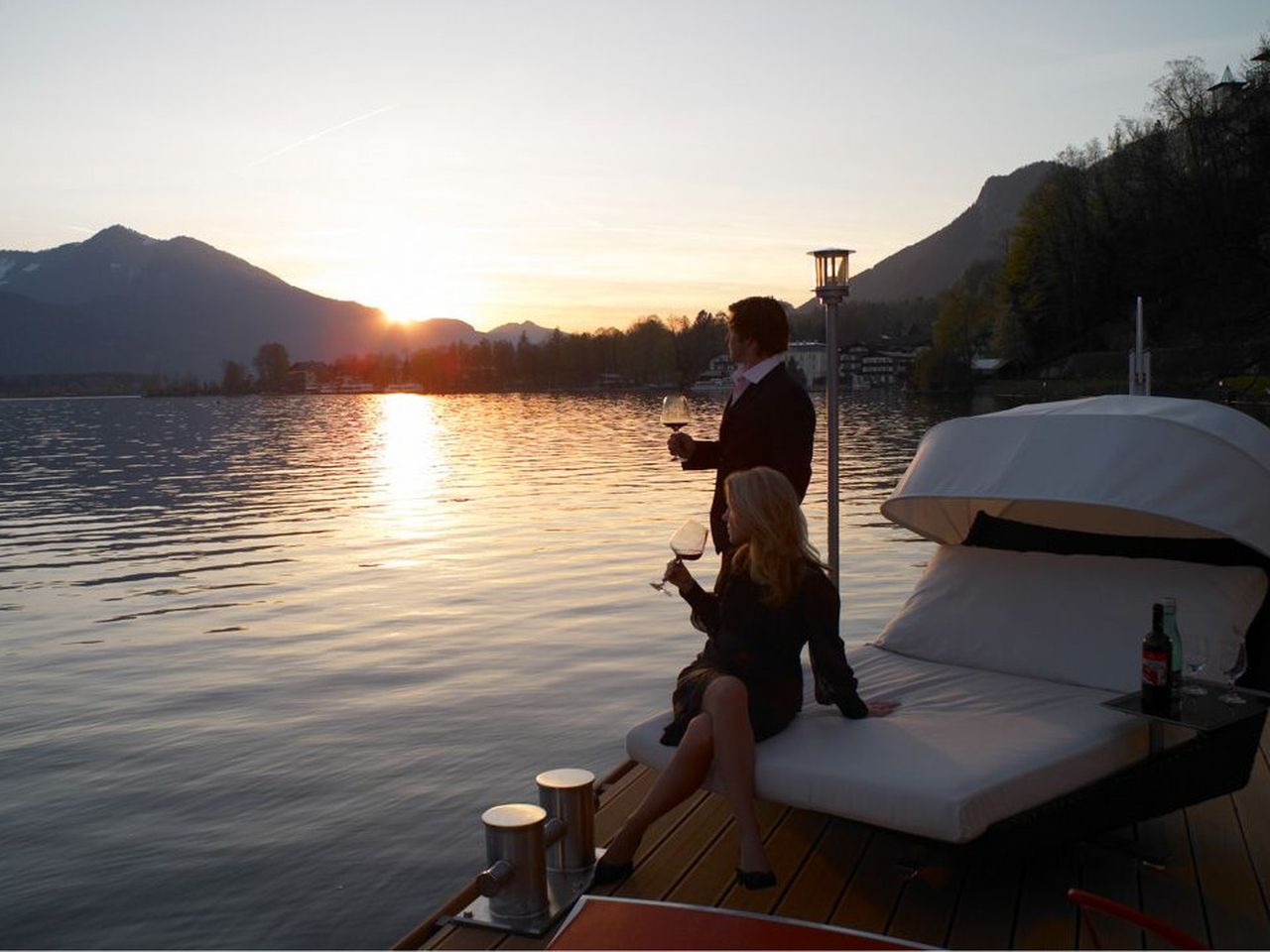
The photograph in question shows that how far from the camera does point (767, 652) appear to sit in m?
4.76

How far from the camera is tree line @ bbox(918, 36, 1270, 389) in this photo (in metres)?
53.3

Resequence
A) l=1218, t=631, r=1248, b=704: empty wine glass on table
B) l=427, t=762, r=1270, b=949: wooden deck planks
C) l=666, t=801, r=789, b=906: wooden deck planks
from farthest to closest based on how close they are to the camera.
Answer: l=1218, t=631, r=1248, b=704: empty wine glass on table → l=666, t=801, r=789, b=906: wooden deck planks → l=427, t=762, r=1270, b=949: wooden deck planks

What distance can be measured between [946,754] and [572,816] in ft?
4.99

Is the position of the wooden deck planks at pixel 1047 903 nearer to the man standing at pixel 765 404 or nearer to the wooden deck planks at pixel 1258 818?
the wooden deck planks at pixel 1258 818

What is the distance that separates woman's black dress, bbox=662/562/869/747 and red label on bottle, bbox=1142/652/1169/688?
46.2 inches

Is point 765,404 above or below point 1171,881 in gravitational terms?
above

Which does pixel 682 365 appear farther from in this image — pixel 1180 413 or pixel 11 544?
pixel 1180 413

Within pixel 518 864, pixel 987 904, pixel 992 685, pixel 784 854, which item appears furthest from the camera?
pixel 992 685

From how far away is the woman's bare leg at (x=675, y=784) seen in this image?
453cm

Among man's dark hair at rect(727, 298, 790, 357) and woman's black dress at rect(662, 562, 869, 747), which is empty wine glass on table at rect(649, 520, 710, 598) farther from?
man's dark hair at rect(727, 298, 790, 357)

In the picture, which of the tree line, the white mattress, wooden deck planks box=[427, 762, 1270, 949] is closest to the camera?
wooden deck planks box=[427, 762, 1270, 949]

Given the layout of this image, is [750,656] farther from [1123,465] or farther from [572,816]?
[1123,465]

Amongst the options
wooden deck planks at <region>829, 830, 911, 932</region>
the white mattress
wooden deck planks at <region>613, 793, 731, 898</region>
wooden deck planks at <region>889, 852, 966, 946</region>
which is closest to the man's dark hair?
the white mattress

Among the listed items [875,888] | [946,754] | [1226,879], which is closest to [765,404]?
[946,754]
